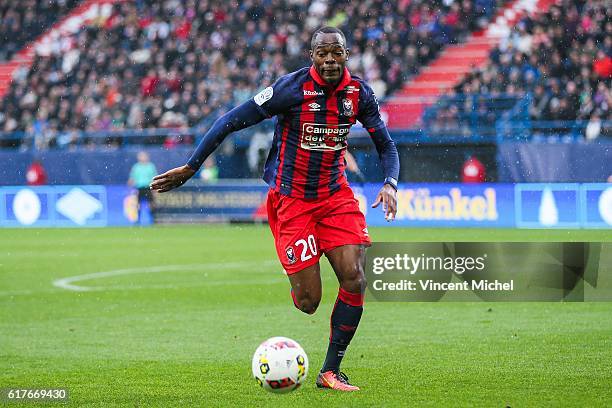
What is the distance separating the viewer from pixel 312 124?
6383 millimetres

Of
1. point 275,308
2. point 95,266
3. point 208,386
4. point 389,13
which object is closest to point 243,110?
point 208,386

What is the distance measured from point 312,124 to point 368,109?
361 millimetres

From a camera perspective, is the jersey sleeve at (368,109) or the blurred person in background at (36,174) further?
the blurred person in background at (36,174)

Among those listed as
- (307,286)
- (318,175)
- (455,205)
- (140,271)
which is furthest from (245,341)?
(455,205)

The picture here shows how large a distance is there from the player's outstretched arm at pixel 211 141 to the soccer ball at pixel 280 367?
1.12 m

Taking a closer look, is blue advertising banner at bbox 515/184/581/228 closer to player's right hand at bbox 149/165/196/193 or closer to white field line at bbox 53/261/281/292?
white field line at bbox 53/261/281/292

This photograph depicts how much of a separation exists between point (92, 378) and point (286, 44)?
64.7ft

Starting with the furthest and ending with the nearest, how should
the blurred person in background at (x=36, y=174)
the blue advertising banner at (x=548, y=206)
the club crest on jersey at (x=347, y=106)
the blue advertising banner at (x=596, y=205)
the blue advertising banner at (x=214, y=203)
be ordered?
the blurred person in background at (x=36, y=174) < the blue advertising banner at (x=214, y=203) < the blue advertising banner at (x=548, y=206) < the blue advertising banner at (x=596, y=205) < the club crest on jersey at (x=347, y=106)

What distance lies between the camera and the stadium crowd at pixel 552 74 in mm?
21391

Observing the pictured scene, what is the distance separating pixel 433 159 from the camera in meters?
21.6

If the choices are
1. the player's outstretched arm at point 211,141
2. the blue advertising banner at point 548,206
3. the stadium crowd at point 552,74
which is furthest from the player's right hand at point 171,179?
the stadium crowd at point 552,74

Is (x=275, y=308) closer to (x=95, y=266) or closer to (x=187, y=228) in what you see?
(x=95, y=266)

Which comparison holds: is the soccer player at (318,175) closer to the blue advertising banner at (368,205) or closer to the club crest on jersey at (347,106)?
the club crest on jersey at (347,106)

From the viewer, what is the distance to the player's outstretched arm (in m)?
6.26
